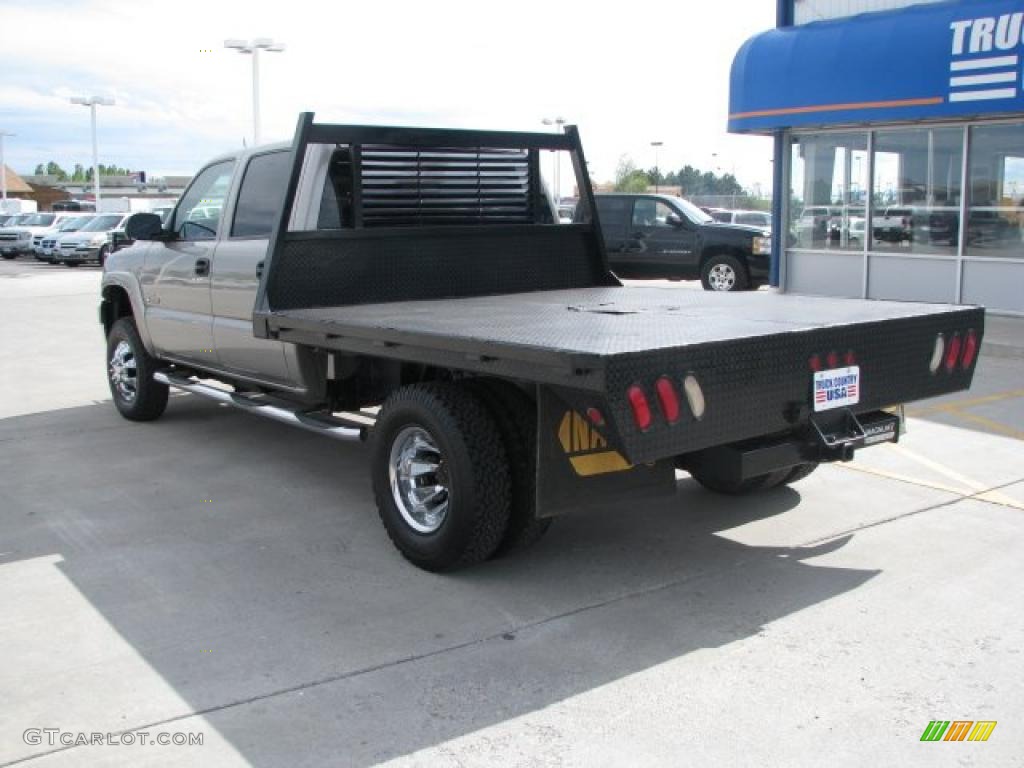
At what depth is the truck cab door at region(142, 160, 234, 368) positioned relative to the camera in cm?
731

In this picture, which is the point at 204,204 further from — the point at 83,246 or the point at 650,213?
the point at 83,246

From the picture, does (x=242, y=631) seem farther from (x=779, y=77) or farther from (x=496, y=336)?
(x=779, y=77)

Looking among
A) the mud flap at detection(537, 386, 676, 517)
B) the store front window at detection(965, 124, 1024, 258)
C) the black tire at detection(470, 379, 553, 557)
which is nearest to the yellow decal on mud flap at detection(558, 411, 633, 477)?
the mud flap at detection(537, 386, 676, 517)

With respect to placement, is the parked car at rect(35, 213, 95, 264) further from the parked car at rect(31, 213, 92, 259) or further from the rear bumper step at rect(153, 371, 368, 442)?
→ the rear bumper step at rect(153, 371, 368, 442)

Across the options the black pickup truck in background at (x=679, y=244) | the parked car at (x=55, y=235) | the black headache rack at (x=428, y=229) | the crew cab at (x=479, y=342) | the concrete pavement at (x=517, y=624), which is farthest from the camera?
the parked car at (x=55, y=235)

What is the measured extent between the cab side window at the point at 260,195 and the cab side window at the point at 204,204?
268 millimetres

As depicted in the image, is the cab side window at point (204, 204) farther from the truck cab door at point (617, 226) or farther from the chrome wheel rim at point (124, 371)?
the truck cab door at point (617, 226)

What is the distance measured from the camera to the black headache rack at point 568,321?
404 centimetres

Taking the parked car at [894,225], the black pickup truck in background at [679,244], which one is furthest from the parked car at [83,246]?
the parked car at [894,225]

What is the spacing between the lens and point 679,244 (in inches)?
733

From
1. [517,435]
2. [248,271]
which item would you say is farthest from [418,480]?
[248,271]

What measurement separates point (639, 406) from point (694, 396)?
0.30 metres

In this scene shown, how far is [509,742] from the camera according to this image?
348 centimetres

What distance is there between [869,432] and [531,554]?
170 centimetres
